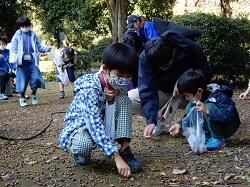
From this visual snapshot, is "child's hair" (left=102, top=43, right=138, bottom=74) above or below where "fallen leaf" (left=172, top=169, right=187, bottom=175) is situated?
above

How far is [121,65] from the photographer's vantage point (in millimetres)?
2637

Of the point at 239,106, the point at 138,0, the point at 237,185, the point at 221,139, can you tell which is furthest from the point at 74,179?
the point at 138,0

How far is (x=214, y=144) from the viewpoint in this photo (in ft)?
10.6

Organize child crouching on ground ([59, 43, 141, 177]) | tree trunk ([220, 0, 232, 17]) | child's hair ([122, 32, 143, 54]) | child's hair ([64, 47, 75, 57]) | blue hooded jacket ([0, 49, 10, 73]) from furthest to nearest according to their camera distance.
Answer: tree trunk ([220, 0, 232, 17]), blue hooded jacket ([0, 49, 10, 73]), child's hair ([64, 47, 75, 57]), child's hair ([122, 32, 143, 54]), child crouching on ground ([59, 43, 141, 177])

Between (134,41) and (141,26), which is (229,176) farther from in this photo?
(141,26)

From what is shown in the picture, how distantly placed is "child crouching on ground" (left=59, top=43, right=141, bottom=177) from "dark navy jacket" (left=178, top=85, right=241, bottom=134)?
0.79 m

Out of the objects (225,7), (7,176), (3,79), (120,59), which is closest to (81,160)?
(7,176)

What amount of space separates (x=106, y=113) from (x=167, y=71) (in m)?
0.98

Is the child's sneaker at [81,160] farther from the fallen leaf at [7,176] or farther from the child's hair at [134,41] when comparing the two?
the child's hair at [134,41]

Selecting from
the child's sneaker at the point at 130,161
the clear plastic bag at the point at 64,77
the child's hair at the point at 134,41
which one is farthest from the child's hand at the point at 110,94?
the clear plastic bag at the point at 64,77

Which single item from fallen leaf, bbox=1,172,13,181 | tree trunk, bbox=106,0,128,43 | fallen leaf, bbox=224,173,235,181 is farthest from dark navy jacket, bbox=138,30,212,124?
tree trunk, bbox=106,0,128,43

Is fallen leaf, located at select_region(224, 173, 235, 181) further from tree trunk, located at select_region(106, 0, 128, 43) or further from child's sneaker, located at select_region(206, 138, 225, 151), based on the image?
tree trunk, located at select_region(106, 0, 128, 43)

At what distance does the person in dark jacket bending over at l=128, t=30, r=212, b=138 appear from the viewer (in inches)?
123

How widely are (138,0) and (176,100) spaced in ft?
38.3
